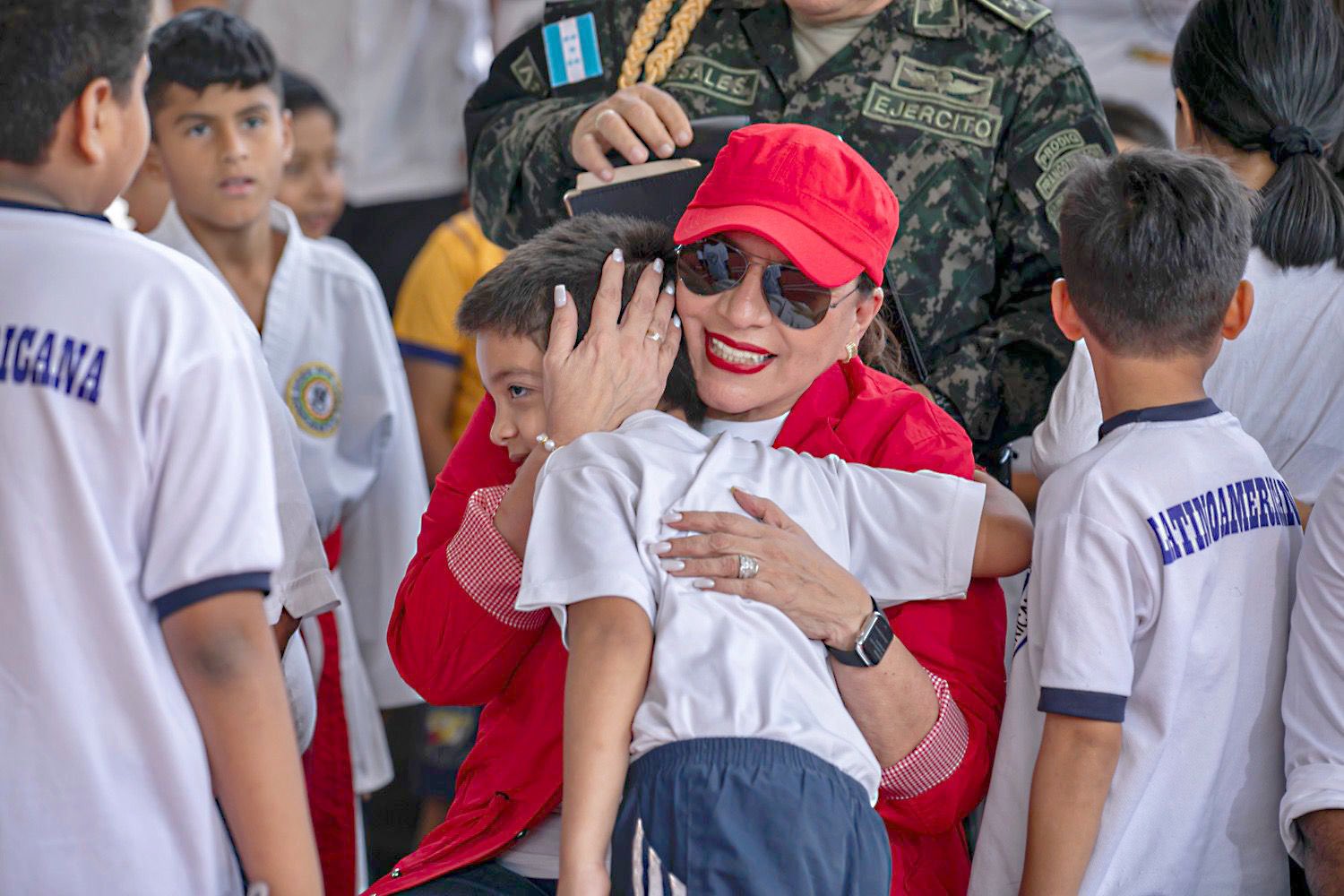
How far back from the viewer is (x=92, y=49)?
5.39ft

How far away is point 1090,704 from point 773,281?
0.70m

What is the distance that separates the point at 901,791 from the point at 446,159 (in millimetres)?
3923

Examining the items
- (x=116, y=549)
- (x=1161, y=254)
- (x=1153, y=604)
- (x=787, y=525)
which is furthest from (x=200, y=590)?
(x=1161, y=254)

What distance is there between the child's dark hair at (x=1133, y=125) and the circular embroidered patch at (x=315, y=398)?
2148mm

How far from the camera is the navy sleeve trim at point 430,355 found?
4363mm

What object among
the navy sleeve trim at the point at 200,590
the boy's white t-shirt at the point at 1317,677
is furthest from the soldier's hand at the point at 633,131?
the boy's white t-shirt at the point at 1317,677

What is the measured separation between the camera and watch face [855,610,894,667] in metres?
1.84

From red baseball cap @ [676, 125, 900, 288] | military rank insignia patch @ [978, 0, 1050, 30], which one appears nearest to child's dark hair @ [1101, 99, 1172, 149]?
military rank insignia patch @ [978, 0, 1050, 30]

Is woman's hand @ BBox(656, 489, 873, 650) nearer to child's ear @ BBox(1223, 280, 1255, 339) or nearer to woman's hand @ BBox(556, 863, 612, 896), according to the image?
woman's hand @ BBox(556, 863, 612, 896)

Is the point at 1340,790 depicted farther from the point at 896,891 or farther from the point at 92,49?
the point at 92,49

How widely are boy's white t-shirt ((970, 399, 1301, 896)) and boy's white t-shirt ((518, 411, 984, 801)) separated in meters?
0.16

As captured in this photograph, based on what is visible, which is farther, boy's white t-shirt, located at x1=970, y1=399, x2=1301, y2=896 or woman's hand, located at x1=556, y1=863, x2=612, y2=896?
boy's white t-shirt, located at x1=970, y1=399, x2=1301, y2=896

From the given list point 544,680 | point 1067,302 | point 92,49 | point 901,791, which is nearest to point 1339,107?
point 1067,302

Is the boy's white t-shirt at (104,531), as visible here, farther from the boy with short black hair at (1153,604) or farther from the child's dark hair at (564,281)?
the boy with short black hair at (1153,604)
